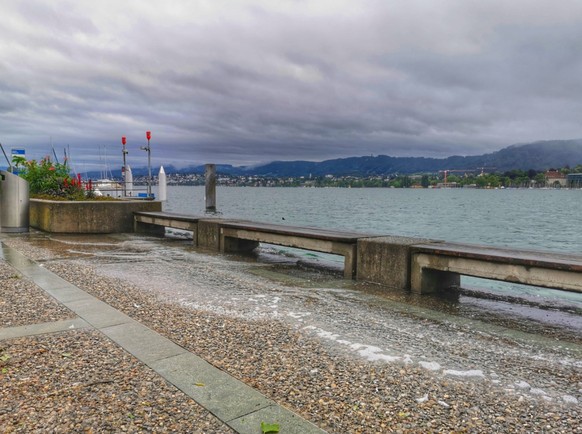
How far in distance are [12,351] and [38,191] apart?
1474 cm

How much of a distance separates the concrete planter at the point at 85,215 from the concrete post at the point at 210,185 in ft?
94.6

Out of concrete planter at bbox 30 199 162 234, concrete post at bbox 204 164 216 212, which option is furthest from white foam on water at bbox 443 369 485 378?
concrete post at bbox 204 164 216 212

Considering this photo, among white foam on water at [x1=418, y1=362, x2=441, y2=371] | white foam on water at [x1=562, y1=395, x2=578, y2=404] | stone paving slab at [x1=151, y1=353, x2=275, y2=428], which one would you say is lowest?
white foam on water at [x1=562, y1=395, x2=578, y2=404]

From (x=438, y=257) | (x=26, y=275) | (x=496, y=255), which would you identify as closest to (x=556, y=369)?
(x=496, y=255)

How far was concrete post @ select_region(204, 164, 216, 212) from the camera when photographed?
44406 millimetres

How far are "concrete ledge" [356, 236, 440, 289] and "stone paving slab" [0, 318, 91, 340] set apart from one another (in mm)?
4403

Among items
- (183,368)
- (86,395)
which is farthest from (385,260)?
(86,395)

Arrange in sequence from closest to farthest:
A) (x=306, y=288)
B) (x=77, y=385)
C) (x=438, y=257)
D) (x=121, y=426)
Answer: (x=121, y=426), (x=77, y=385), (x=438, y=257), (x=306, y=288)

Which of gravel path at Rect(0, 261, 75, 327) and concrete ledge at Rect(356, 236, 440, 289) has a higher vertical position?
concrete ledge at Rect(356, 236, 440, 289)

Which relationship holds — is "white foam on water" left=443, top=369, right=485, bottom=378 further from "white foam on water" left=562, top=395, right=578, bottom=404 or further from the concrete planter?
the concrete planter

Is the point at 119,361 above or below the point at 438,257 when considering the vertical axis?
below

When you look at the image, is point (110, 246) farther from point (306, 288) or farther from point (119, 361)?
point (119, 361)

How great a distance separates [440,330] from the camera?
17.6 ft

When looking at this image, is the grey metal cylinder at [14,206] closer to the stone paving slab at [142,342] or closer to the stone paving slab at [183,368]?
the stone paving slab at [183,368]
